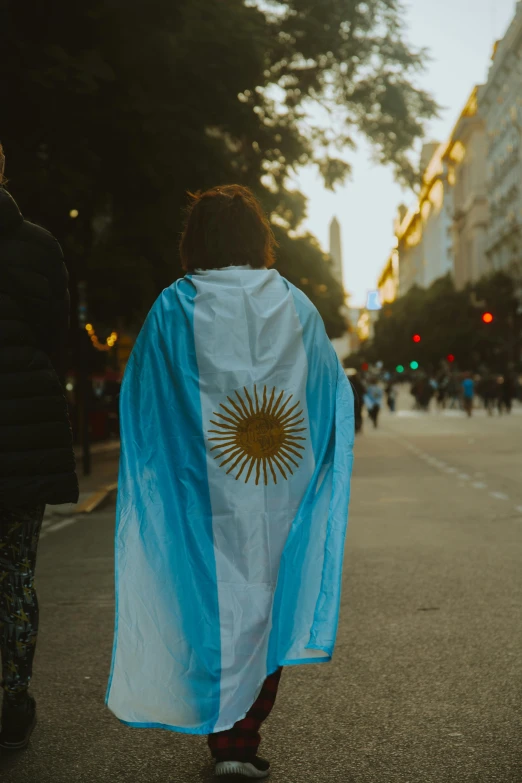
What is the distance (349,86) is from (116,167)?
12.1m

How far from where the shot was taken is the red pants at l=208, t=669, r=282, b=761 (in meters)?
3.65

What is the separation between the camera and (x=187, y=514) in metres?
3.70

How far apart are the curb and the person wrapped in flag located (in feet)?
26.4

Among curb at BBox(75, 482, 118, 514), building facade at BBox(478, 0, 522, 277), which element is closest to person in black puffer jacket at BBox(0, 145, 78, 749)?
curb at BBox(75, 482, 118, 514)

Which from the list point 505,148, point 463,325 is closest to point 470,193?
point 505,148

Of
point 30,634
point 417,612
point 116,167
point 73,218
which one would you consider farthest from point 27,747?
→ point 73,218

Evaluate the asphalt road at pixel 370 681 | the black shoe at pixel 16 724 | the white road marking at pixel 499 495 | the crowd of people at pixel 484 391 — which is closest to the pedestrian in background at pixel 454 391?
the crowd of people at pixel 484 391

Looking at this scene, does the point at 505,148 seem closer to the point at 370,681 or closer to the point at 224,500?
the point at 370,681

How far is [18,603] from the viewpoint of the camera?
13.0 ft

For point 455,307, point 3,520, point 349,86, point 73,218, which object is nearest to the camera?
point 3,520

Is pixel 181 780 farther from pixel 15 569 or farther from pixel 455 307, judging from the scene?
pixel 455 307

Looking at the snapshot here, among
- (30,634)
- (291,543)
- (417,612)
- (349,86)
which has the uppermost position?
(349,86)

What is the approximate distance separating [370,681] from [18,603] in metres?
1.64

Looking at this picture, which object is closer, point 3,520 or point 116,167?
point 3,520
